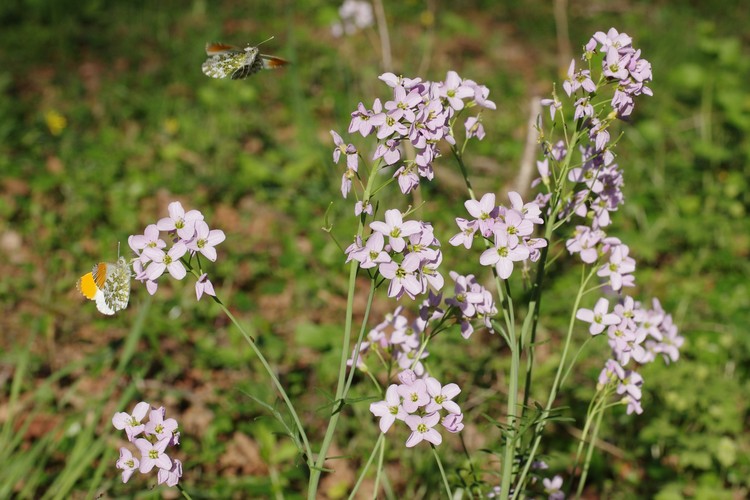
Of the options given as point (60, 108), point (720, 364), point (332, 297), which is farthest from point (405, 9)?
point (720, 364)

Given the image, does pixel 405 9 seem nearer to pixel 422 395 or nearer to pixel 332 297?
pixel 332 297

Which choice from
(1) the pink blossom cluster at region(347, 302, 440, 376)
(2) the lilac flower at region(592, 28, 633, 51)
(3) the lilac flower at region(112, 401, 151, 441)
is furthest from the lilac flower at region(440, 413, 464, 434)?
(2) the lilac flower at region(592, 28, 633, 51)

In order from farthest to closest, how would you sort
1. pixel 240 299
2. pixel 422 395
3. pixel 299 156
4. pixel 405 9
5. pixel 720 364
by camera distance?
pixel 405 9 < pixel 299 156 < pixel 240 299 < pixel 720 364 < pixel 422 395

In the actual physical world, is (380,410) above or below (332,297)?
above

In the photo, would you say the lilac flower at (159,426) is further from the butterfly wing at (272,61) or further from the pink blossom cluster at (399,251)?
the butterfly wing at (272,61)

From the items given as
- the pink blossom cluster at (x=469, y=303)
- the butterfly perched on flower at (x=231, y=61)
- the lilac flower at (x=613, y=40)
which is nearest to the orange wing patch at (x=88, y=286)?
the butterfly perched on flower at (x=231, y=61)

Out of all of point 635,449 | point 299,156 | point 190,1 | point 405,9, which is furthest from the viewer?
point 405,9

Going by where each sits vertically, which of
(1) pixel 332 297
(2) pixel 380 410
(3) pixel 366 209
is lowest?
(1) pixel 332 297
